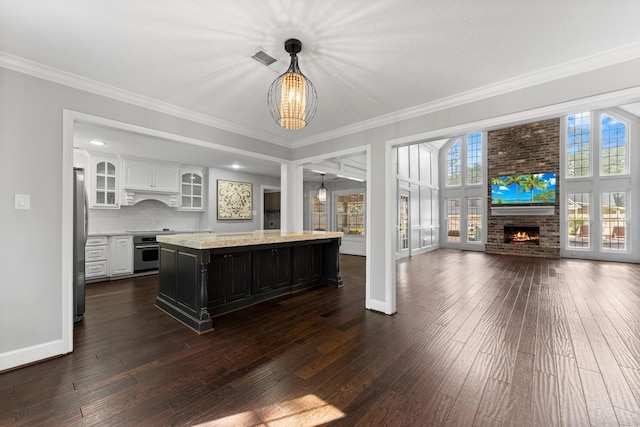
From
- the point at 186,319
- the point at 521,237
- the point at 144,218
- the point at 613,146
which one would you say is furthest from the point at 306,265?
the point at 613,146

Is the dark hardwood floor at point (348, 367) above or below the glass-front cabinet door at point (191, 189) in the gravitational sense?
below

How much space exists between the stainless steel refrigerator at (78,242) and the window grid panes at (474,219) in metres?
10.1

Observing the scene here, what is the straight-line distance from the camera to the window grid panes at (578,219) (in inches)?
297

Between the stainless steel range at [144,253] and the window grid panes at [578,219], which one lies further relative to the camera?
the window grid panes at [578,219]

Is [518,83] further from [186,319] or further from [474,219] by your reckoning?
[474,219]

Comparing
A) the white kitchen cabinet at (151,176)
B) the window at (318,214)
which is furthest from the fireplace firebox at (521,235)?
the white kitchen cabinet at (151,176)

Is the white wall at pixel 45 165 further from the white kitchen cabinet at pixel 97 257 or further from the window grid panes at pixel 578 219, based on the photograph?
the window grid panes at pixel 578 219

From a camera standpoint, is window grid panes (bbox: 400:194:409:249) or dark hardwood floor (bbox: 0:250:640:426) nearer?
dark hardwood floor (bbox: 0:250:640:426)

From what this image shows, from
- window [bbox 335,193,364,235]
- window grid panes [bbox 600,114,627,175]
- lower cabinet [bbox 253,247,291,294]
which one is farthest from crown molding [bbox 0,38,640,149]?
window grid panes [bbox 600,114,627,175]

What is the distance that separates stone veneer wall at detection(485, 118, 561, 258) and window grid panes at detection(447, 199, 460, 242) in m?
0.98

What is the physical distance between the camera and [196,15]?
173 cm

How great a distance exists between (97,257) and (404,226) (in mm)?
7087

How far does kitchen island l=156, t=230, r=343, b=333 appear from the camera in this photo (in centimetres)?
298

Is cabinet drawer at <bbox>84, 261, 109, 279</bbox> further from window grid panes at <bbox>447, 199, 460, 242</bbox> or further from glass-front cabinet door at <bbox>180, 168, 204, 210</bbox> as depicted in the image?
window grid panes at <bbox>447, 199, 460, 242</bbox>
